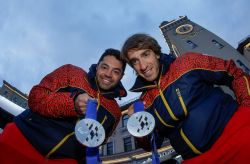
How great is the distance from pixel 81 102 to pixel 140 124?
2.23 feet

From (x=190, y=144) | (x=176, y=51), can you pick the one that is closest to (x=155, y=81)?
(x=190, y=144)

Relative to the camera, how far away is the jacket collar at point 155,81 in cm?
342

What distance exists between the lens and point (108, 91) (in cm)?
385

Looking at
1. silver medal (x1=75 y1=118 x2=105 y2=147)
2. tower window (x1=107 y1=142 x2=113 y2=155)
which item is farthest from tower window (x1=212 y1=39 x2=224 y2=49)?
silver medal (x1=75 y1=118 x2=105 y2=147)

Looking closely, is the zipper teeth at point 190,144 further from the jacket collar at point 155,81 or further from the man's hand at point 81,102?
the man's hand at point 81,102

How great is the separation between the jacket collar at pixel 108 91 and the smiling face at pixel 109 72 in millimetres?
58

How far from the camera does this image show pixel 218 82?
329 cm

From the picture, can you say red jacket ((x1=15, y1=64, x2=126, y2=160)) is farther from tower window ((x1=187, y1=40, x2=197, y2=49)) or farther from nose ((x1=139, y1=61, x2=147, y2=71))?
tower window ((x1=187, y1=40, x2=197, y2=49))

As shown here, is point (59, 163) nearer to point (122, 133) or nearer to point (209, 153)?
point (209, 153)

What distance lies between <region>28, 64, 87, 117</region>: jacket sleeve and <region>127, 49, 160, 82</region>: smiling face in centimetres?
94

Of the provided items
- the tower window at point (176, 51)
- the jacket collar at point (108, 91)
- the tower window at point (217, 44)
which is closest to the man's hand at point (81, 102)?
the jacket collar at point (108, 91)

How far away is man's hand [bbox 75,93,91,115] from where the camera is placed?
287cm

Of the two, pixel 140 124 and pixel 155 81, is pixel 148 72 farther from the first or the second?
pixel 140 124

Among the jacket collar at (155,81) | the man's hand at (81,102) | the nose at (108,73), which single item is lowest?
the man's hand at (81,102)
